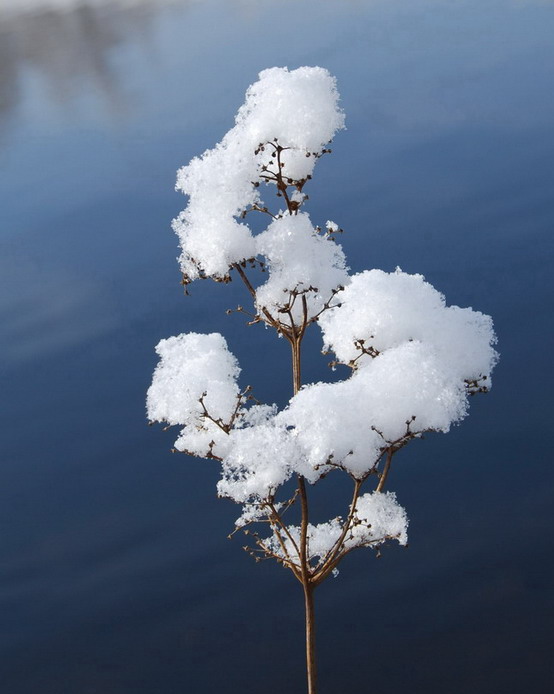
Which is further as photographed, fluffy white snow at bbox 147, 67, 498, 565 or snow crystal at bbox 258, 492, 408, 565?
snow crystal at bbox 258, 492, 408, 565

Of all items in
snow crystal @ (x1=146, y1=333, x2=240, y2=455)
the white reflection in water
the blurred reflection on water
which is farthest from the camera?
the blurred reflection on water

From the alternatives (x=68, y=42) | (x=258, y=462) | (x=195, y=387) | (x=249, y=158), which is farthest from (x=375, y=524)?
(x=68, y=42)

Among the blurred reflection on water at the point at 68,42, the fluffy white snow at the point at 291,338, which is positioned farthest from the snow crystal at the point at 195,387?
the blurred reflection on water at the point at 68,42

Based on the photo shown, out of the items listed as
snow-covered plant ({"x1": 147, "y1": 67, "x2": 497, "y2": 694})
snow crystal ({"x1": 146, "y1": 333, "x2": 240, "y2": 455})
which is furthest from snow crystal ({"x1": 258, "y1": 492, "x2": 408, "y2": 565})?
snow crystal ({"x1": 146, "y1": 333, "x2": 240, "y2": 455})

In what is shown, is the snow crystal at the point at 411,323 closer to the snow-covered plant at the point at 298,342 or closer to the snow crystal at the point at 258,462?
the snow-covered plant at the point at 298,342

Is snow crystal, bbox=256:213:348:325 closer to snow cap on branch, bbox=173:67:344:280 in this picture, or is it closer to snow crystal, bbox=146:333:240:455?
snow cap on branch, bbox=173:67:344:280

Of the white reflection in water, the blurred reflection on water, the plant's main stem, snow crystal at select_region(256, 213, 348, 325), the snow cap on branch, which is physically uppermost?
the blurred reflection on water

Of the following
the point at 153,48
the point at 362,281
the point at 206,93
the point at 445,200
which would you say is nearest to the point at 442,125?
the point at 445,200

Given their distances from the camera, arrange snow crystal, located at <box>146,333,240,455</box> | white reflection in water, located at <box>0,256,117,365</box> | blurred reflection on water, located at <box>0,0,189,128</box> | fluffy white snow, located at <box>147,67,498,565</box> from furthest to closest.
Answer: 1. blurred reflection on water, located at <box>0,0,189,128</box>
2. white reflection in water, located at <box>0,256,117,365</box>
3. snow crystal, located at <box>146,333,240,455</box>
4. fluffy white snow, located at <box>147,67,498,565</box>
